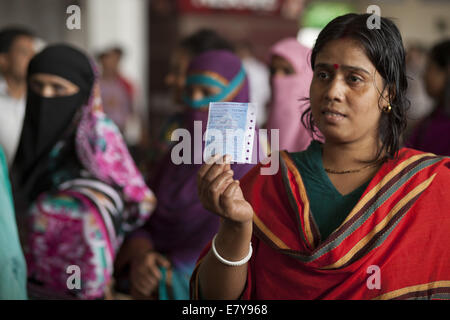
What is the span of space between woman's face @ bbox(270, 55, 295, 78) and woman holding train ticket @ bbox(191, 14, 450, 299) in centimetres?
136

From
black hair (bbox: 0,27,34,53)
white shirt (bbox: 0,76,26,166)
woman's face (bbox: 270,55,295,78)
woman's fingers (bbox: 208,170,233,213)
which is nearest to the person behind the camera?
woman's fingers (bbox: 208,170,233,213)

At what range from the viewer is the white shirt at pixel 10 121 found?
313cm

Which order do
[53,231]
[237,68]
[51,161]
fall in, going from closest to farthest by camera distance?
[53,231] < [51,161] < [237,68]

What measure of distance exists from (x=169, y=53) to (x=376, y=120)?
706cm

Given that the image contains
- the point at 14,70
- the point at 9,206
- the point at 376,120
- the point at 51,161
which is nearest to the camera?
the point at 376,120

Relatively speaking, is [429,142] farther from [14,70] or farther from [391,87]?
[14,70]

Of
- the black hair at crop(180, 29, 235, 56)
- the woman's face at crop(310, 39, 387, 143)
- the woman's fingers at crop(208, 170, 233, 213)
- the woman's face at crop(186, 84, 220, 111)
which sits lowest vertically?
the woman's fingers at crop(208, 170, 233, 213)

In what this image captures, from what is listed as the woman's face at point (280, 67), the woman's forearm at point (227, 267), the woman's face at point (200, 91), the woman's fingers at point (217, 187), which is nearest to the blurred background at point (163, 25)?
the woman's face at point (280, 67)

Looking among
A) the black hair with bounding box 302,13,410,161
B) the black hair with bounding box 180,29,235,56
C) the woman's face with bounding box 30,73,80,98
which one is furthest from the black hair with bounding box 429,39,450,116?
the woman's face with bounding box 30,73,80,98

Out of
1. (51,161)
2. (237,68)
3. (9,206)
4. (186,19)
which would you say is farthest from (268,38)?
(9,206)

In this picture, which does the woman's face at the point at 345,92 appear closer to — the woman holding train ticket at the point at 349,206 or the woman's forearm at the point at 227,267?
the woman holding train ticket at the point at 349,206

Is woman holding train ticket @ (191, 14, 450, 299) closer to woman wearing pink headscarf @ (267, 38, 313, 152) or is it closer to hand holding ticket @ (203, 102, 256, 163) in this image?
hand holding ticket @ (203, 102, 256, 163)

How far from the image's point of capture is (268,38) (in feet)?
26.1

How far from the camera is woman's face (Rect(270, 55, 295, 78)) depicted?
2.70 meters
